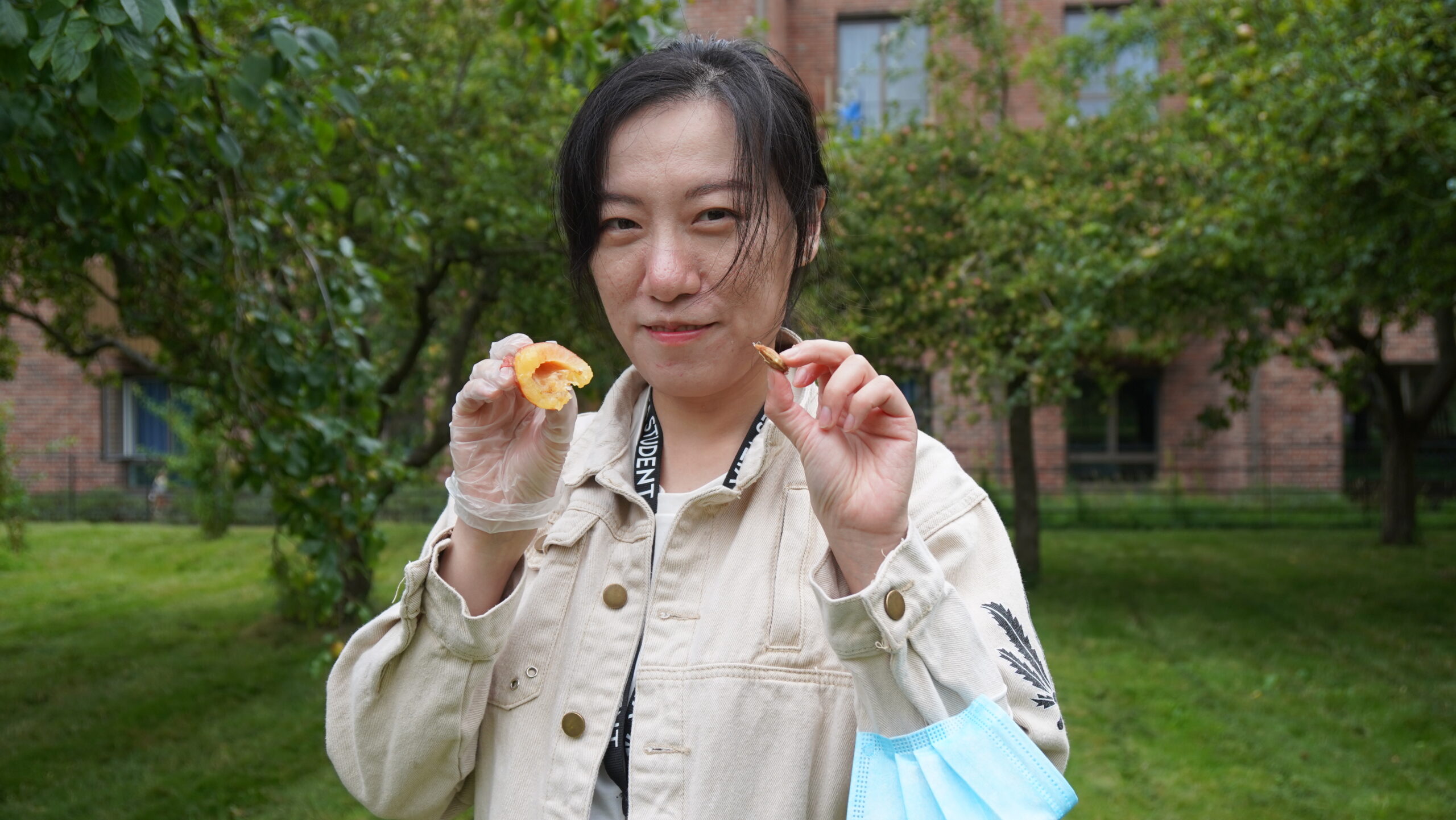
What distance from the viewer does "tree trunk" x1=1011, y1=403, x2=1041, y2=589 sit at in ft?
33.5

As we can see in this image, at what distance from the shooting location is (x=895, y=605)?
4.04ft

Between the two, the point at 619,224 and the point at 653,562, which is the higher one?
the point at 619,224

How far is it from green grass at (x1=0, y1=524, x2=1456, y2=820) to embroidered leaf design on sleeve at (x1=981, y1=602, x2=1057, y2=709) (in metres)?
3.93

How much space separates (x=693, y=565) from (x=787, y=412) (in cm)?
27

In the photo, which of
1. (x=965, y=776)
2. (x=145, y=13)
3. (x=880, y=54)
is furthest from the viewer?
(x=880, y=54)

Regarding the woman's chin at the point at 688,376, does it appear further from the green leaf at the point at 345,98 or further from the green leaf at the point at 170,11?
the green leaf at the point at 345,98

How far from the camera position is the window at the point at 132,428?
16641 millimetres

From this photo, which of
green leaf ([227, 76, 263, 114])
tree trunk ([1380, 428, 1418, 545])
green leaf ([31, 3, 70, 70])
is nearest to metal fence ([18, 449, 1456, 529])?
tree trunk ([1380, 428, 1418, 545])

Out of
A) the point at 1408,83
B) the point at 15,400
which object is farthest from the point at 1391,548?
the point at 15,400

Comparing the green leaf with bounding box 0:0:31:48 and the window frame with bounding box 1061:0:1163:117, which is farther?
the window frame with bounding box 1061:0:1163:117

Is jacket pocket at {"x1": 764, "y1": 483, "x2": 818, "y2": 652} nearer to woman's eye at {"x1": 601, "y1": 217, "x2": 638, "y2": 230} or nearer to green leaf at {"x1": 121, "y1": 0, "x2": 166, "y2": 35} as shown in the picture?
woman's eye at {"x1": 601, "y1": 217, "x2": 638, "y2": 230}

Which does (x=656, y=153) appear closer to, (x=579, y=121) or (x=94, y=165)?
(x=579, y=121)

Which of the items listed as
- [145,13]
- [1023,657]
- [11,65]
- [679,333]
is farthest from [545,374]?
[11,65]

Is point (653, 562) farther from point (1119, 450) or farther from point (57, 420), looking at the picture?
point (57, 420)
